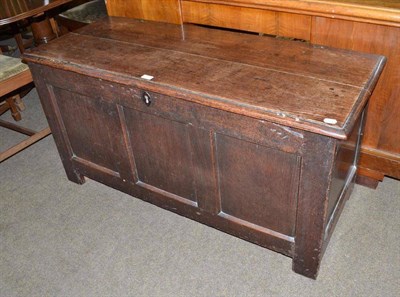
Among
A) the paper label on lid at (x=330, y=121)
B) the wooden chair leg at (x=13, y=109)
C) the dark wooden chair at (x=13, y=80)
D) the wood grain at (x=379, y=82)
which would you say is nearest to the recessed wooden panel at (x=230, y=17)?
the wood grain at (x=379, y=82)

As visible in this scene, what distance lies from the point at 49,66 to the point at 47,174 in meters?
0.78

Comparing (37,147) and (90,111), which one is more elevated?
(90,111)

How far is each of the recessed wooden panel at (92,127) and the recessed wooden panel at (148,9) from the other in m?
0.57

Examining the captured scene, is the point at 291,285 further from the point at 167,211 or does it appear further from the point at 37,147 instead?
the point at 37,147

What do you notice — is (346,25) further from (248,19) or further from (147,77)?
(147,77)

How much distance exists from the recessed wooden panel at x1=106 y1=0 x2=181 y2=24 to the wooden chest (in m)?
0.07

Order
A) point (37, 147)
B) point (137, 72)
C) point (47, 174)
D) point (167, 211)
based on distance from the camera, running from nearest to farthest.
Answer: point (137, 72), point (167, 211), point (47, 174), point (37, 147)

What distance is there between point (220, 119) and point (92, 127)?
0.72m

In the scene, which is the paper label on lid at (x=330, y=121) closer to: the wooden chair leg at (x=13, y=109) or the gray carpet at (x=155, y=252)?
the gray carpet at (x=155, y=252)

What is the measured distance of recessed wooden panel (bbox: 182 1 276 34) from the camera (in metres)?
1.83

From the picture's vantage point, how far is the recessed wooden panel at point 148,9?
2.03 metres

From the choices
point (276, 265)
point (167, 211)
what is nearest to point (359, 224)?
point (276, 265)

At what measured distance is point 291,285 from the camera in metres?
1.71

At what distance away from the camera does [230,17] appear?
1.91 m
